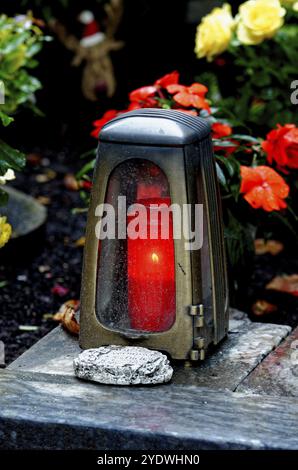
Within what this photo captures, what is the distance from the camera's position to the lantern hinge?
2.41 m

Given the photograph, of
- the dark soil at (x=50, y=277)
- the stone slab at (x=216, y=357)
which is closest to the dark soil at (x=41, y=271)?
the dark soil at (x=50, y=277)

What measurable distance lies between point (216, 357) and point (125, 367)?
0.31 meters

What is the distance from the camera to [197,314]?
7.93ft

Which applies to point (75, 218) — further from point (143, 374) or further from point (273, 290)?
point (143, 374)

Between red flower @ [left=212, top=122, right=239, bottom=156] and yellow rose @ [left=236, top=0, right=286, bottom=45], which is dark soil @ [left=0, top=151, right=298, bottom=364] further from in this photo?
yellow rose @ [left=236, top=0, right=286, bottom=45]

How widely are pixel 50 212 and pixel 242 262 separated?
1.76m

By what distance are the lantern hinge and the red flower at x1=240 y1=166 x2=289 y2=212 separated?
1.93 feet

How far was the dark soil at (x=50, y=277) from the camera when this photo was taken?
337cm

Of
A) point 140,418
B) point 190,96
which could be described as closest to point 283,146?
point 190,96

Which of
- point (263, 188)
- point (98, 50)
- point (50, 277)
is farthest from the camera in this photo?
point (98, 50)
